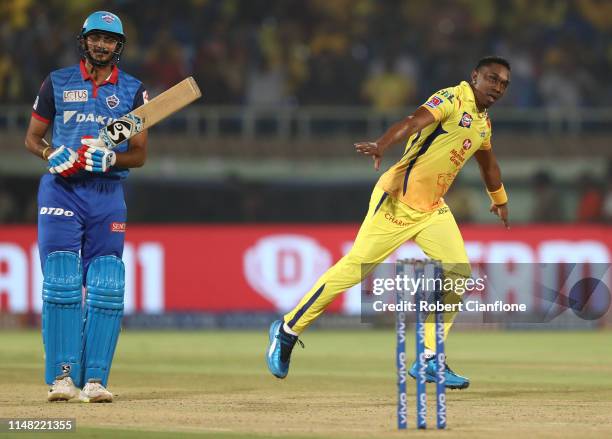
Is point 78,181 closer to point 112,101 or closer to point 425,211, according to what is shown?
point 112,101

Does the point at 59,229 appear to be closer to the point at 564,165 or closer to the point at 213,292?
the point at 213,292

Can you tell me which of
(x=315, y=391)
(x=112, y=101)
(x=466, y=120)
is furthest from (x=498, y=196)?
(x=112, y=101)

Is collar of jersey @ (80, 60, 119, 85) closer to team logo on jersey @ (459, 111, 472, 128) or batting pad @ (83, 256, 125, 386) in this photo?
batting pad @ (83, 256, 125, 386)

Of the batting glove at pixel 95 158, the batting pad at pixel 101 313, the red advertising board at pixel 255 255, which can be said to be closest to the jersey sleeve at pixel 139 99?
the batting glove at pixel 95 158

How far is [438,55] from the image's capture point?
20453 mm

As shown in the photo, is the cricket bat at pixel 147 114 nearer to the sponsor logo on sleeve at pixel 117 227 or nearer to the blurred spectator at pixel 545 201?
the sponsor logo on sleeve at pixel 117 227

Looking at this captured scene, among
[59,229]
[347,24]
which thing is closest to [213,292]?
[347,24]

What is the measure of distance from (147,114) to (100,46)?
52cm

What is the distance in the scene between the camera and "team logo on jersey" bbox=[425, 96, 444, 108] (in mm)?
8578

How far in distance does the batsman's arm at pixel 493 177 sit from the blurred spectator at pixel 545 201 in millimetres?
8957

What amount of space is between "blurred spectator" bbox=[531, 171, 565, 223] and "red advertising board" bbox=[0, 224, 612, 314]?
5.36ft

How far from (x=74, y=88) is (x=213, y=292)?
9.08 m

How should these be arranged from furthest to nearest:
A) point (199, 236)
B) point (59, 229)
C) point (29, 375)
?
point (199, 236) → point (29, 375) → point (59, 229)

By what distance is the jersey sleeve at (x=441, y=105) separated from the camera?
8.55 metres
